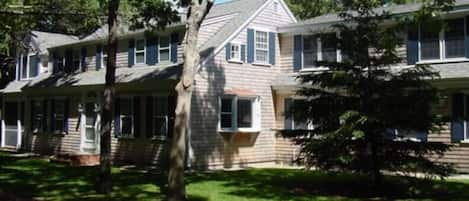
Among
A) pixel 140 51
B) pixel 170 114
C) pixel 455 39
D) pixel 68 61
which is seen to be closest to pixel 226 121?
pixel 170 114

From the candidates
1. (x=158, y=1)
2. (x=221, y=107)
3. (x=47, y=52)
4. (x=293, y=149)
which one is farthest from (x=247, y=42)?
(x=47, y=52)

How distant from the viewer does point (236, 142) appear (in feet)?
72.6

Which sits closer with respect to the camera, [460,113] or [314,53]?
[460,113]

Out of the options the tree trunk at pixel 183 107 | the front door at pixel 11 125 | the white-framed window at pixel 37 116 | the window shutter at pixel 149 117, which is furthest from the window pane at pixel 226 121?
the front door at pixel 11 125

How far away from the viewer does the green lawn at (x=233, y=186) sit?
13.4 meters

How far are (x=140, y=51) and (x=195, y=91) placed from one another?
15.0 ft

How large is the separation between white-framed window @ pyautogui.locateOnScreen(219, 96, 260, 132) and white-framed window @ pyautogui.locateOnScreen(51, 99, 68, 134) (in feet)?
30.8

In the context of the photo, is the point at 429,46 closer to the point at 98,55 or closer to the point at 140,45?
the point at 140,45

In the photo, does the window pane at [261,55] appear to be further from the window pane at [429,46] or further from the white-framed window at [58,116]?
the white-framed window at [58,116]

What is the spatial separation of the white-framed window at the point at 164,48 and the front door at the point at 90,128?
175 inches

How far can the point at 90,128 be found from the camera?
26.1 m

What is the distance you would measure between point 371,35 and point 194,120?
8.33 m

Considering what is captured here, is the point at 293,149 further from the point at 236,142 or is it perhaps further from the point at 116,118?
the point at 116,118

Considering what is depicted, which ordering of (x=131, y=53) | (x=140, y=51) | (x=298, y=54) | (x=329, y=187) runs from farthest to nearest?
(x=131, y=53) < (x=140, y=51) < (x=298, y=54) < (x=329, y=187)
